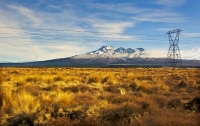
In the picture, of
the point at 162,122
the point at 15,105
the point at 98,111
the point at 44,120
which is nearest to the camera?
the point at 162,122

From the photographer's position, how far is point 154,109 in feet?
45.4

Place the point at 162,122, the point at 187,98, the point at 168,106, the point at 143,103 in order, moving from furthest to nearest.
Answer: the point at 187,98 → the point at 168,106 → the point at 143,103 → the point at 162,122

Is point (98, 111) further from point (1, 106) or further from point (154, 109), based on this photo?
point (1, 106)

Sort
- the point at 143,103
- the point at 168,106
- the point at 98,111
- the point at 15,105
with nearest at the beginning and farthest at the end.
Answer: the point at 98,111
the point at 15,105
the point at 143,103
the point at 168,106

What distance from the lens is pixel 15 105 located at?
13.8 m

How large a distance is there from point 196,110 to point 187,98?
14.3 ft

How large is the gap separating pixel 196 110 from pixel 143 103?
105 inches

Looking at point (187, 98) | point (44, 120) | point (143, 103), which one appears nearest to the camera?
point (44, 120)

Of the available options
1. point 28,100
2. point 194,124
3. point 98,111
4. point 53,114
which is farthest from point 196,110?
point 28,100

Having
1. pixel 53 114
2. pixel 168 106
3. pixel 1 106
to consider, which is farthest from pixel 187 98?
pixel 1 106

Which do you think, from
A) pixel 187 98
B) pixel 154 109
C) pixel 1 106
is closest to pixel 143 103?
pixel 154 109

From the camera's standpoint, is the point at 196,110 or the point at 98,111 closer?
the point at 98,111

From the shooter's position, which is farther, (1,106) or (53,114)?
(1,106)

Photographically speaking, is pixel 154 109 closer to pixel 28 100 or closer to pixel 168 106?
pixel 168 106
